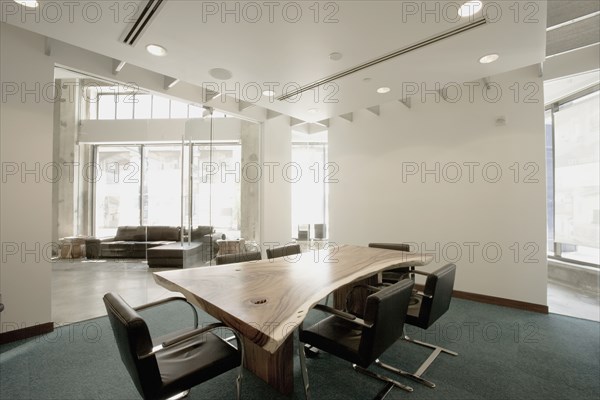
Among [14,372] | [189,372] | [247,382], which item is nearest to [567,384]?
[247,382]

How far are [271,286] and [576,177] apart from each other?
4.97 metres

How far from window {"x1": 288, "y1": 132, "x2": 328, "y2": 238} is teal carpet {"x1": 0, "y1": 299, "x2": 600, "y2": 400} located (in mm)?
3909

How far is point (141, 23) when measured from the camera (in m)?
2.12

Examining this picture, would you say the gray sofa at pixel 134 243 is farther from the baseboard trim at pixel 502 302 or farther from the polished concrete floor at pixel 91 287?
the baseboard trim at pixel 502 302

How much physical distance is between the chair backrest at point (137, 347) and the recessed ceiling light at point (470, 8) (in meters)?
2.75

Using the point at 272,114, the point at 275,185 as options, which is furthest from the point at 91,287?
the point at 272,114

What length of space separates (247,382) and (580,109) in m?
5.61

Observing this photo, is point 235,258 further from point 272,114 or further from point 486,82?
point 486,82

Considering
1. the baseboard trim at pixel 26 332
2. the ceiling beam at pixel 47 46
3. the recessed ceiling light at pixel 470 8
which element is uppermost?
the ceiling beam at pixel 47 46

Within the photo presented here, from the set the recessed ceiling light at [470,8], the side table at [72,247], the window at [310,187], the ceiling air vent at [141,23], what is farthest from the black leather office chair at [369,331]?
the window at [310,187]

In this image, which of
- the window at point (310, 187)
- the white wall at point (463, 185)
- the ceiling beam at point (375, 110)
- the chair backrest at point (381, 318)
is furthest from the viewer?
the window at point (310, 187)

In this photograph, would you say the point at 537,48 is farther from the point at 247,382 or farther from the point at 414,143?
the point at 247,382

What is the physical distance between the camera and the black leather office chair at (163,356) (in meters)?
1.21

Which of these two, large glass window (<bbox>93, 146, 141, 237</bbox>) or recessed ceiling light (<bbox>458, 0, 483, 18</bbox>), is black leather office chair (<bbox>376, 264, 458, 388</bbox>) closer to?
recessed ceiling light (<bbox>458, 0, 483, 18</bbox>)
